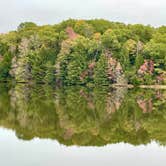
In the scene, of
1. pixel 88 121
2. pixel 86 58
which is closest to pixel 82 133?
pixel 88 121

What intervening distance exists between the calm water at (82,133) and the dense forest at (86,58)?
25.1 m

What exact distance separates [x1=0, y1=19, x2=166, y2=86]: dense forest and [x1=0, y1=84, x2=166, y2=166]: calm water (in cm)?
2507

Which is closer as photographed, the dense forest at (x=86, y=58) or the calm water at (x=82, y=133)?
the calm water at (x=82, y=133)

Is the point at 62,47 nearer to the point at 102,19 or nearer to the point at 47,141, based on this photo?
the point at 102,19

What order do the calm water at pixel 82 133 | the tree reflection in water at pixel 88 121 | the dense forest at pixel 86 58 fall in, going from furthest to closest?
the dense forest at pixel 86 58
the tree reflection in water at pixel 88 121
the calm water at pixel 82 133

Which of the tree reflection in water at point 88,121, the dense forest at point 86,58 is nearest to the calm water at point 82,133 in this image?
the tree reflection in water at point 88,121

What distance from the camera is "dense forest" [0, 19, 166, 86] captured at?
62719mm

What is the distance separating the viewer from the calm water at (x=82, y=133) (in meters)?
17.4

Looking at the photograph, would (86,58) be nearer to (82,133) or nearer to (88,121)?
(88,121)

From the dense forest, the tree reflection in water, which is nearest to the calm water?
the tree reflection in water

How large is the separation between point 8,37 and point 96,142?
195ft

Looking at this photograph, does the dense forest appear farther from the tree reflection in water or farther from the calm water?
the calm water

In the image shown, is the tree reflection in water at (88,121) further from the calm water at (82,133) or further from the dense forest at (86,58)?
the dense forest at (86,58)

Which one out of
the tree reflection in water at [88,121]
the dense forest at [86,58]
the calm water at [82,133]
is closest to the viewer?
the calm water at [82,133]
